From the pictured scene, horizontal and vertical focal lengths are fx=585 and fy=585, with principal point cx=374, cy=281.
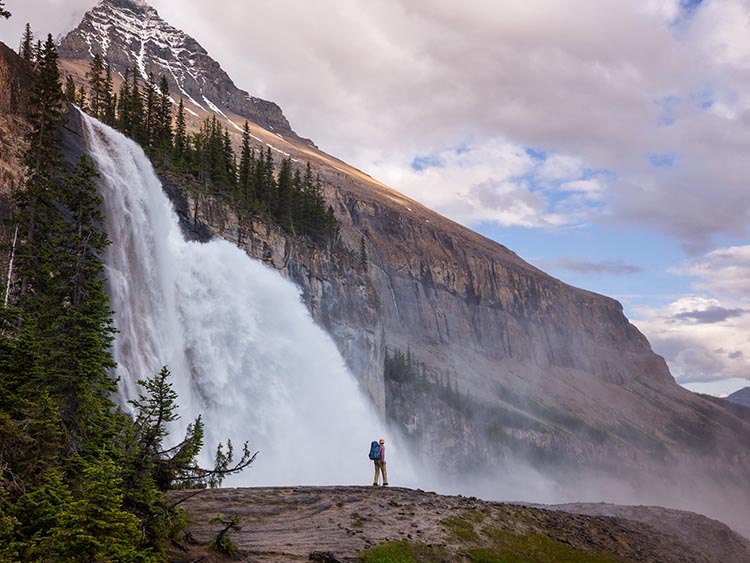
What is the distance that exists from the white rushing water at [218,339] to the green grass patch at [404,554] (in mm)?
18251

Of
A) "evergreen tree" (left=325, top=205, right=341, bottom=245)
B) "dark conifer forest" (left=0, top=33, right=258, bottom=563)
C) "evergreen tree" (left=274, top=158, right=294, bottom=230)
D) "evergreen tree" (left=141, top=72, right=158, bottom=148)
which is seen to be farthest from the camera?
"evergreen tree" (left=325, top=205, right=341, bottom=245)

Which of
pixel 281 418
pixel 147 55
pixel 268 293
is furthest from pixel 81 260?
pixel 147 55

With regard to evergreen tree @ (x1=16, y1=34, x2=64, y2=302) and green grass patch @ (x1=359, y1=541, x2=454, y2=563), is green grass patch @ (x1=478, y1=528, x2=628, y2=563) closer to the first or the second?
green grass patch @ (x1=359, y1=541, x2=454, y2=563)

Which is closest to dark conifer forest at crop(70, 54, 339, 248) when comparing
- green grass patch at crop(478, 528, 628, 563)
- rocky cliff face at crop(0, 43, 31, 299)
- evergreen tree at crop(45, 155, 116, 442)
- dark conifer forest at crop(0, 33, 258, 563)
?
rocky cliff face at crop(0, 43, 31, 299)

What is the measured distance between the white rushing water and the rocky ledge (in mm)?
14073

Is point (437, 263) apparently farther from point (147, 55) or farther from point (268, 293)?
point (147, 55)

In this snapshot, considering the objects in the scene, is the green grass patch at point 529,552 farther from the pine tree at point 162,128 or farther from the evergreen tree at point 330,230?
the evergreen tree at point 330,230

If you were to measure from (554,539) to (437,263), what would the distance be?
13588 cm

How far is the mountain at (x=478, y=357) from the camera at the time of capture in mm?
70875

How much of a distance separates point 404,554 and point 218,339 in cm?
2791

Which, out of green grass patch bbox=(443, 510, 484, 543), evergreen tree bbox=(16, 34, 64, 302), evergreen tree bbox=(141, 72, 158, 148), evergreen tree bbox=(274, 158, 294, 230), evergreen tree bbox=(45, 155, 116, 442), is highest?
evergreen tree bbox=(141, 72, 158, 148)

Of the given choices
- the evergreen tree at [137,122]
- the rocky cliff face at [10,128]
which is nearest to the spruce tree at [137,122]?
the evergreen tree at [137,122]

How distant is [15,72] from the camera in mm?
30234

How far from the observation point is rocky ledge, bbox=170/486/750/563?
13.7m
